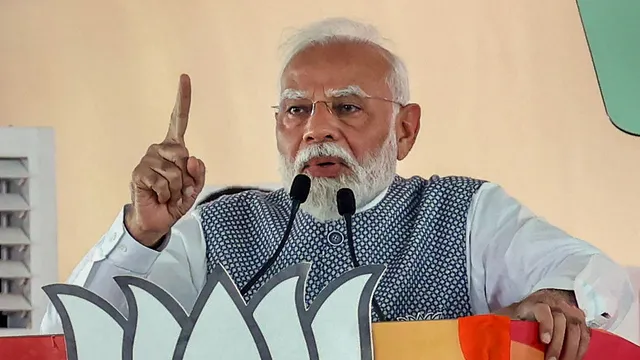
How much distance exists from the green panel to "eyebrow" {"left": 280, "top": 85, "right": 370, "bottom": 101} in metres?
0.85

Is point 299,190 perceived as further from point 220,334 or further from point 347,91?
point 220,334

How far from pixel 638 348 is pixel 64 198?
155 cm

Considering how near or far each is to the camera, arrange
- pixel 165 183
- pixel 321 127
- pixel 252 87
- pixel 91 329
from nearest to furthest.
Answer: pixel 91 329, pixel 165 183, pixel 321 127, pixel 252 87

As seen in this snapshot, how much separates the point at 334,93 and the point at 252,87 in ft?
2.54

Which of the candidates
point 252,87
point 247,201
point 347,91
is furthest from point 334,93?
point 252,87

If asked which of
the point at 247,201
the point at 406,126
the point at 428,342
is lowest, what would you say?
the point at 428,342

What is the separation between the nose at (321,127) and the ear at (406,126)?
0.16 metres

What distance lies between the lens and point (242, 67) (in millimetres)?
2219

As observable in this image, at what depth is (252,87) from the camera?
7.26 ft

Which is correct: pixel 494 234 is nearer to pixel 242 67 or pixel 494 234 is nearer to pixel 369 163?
pixel 369 163

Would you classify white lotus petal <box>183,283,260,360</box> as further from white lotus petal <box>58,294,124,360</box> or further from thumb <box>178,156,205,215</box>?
thumb <box>178,156,205,215</box>

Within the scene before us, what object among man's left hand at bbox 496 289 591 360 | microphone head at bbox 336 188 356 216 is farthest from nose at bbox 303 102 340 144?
man's left hand at bbox 496 289 591 360

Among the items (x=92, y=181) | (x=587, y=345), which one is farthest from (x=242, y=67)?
(x=587, y=345)

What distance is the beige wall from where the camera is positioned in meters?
2.12
